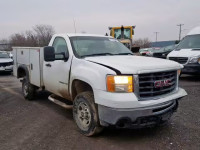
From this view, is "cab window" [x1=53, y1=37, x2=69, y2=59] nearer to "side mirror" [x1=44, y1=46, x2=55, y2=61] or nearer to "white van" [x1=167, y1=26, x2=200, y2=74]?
"side mirror" [x1=44, y1=46, x2=55, y2=61]

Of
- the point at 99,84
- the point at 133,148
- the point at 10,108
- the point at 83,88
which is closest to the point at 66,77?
the point at 83,88

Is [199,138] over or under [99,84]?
under

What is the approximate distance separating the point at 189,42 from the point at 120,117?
795 cm

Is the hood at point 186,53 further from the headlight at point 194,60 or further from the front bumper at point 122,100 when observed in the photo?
the front bumper at point 122,100

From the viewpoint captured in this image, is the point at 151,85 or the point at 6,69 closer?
the point at 151,85

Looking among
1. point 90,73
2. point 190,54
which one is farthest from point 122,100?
point 190,54

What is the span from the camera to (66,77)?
4.16 meters

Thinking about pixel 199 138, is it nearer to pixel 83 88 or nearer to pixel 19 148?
pixel 83 88

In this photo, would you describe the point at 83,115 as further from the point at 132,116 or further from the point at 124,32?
the point at 124,32

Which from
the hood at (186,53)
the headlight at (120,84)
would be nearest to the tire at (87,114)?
the headlight at (120,84)

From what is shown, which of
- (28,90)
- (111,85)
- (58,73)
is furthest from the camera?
(28,90)

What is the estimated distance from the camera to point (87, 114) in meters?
3.62

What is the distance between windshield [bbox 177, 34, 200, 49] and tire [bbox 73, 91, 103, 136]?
7.25m

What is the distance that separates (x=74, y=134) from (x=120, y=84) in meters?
1.48
